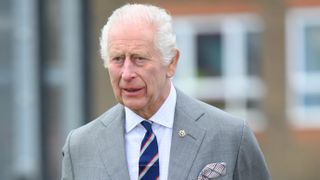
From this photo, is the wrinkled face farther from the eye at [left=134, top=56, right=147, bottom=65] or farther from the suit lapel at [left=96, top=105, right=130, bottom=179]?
the suit lapel at [left=96, top=105, right=130, bottom=179]

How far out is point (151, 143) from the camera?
484 centimetres

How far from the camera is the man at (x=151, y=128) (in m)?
4.73

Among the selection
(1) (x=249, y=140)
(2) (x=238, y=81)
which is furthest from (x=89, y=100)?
(1) (x=249, y=140)

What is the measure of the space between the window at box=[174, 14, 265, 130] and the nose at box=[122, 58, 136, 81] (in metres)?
16.3

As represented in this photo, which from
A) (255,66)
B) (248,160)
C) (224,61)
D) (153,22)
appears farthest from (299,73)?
(153,22)

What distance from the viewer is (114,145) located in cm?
489

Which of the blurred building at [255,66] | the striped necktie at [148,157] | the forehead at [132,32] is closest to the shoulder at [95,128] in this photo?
the striped necktie at [148,157]

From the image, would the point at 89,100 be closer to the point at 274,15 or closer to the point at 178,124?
the point at 274,15

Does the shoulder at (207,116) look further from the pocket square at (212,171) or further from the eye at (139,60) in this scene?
the eye at (139,60)

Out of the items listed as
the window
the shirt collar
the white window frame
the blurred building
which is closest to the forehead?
the shirt collar

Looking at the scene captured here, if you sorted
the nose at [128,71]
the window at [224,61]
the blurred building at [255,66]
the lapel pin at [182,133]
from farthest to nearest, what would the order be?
the window at [224,61] < the blurred building at [255,66] < the lapel pin at [182,133] < the nose at [128,71]

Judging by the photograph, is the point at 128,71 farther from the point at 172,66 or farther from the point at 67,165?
the point at 67,165

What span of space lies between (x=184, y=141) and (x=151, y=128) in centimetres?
14

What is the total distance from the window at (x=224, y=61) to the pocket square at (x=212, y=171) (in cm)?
1616
